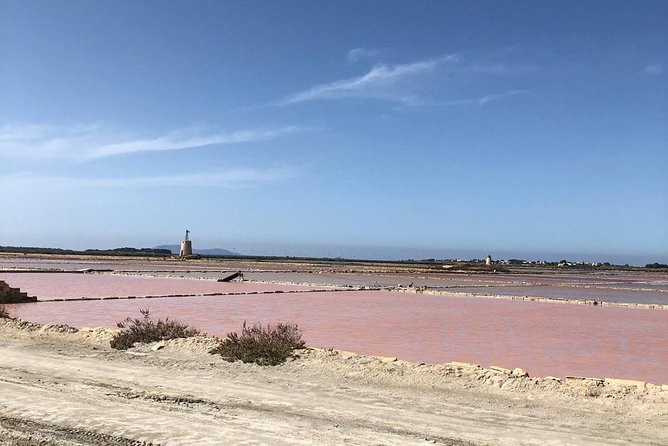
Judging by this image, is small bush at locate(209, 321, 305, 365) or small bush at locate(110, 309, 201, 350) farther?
small bush at locate(110, 309, 201, 350)

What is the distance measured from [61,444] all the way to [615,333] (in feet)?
46.1

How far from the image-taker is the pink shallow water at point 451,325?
38.0 feet

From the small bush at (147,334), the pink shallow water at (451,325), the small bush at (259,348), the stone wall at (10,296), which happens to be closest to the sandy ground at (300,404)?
the small bush at (259,348)

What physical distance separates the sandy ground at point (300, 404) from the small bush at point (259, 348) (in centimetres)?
22

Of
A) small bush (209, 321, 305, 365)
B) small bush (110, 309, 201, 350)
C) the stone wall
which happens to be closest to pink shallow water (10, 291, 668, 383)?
the stone wall

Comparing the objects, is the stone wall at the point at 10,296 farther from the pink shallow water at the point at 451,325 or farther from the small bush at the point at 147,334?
the small bush at the point at 147,334

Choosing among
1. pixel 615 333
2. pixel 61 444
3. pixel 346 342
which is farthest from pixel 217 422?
pixel 615 333

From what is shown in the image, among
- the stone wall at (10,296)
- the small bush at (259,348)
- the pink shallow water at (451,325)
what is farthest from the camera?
the stone wall at (10,296)

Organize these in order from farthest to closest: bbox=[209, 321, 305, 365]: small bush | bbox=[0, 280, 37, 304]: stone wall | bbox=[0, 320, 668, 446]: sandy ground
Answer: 1. bbox=[0, 280, 37, 304]: stone wall
2. bbox=[209, 321, 305, 365]: small bush
3. bbox=[0, 320, 668, 446]: sandy ground

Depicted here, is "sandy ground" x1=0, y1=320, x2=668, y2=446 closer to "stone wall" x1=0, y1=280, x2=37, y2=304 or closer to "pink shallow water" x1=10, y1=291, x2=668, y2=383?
"pink shallow water" x1=10, y1=291, x2=668, y2=383

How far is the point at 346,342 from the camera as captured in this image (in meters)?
13.1

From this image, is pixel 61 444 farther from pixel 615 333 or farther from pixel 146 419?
pixel 615 333

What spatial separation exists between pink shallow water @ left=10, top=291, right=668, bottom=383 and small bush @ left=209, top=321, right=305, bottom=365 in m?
1.81

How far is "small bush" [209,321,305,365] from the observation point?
10.0m
